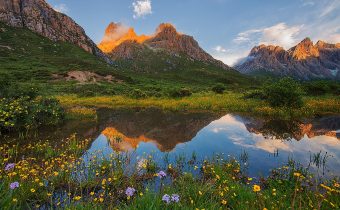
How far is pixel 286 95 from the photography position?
27328 mm

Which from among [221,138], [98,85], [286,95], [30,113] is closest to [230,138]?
[221,138]

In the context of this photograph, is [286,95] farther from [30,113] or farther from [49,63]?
[49,63]

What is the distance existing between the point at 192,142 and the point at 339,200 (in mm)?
9484

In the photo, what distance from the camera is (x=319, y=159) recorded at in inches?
441

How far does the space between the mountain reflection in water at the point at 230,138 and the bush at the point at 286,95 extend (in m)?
4.19

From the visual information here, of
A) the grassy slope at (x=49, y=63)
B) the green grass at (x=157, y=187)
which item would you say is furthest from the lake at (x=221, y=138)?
the grassy slope at (x=49, y=63)

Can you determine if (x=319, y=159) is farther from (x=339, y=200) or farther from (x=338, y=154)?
(x=339, y=200)

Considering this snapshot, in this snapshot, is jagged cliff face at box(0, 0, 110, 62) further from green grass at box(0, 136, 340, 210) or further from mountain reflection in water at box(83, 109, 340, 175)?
green grass at box(0, 136, 340, 210)

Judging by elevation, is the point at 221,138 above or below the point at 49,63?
below

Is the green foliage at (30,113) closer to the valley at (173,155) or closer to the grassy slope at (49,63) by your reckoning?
the valley at (173,155)

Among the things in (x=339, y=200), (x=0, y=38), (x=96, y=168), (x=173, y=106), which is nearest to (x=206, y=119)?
(x=173, y=106)

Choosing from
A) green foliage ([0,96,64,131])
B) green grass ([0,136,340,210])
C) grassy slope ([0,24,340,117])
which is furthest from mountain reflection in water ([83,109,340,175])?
grassy slope ([0,24,340,117])

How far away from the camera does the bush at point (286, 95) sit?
1066 inches

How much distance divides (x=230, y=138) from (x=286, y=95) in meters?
14.1
